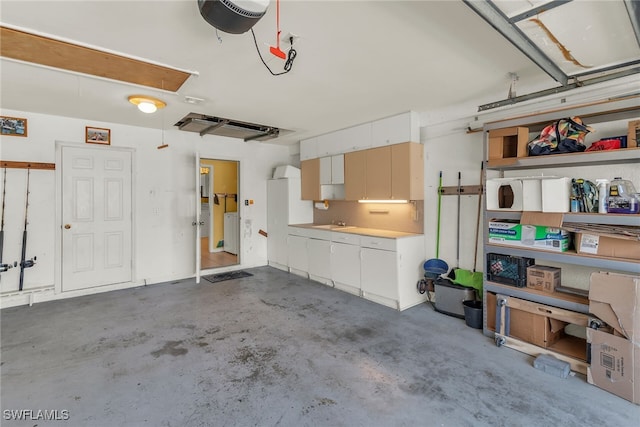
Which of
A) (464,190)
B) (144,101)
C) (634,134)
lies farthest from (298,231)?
(634,134)

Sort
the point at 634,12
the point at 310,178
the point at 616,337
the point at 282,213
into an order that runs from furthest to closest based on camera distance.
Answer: the point at 282,213
the point at 310,178
the point at 616,337
the point at 634,12

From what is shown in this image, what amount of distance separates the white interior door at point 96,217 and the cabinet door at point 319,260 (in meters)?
2.89

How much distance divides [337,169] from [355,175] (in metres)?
0.46

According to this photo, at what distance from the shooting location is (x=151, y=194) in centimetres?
502

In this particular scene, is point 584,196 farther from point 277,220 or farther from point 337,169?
point 277,220

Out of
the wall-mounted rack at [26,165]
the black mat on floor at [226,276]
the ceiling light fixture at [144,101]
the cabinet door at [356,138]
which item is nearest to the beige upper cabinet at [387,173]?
the cabinet door at [356,138]

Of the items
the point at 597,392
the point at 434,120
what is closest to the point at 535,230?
the point at 597,392

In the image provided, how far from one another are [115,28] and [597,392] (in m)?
4.30

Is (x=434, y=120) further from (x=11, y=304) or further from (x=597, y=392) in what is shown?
(x=11, y=304)

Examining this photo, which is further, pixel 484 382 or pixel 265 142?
pixel 265 142

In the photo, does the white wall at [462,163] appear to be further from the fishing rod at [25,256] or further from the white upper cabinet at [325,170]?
the fishing rod at [25,256]

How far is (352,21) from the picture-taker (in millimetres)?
2027

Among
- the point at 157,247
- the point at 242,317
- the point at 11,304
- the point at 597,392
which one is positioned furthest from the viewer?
the point at 157,247

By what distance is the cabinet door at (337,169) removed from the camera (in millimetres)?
4973
